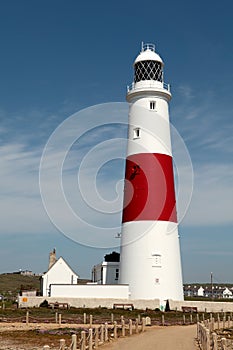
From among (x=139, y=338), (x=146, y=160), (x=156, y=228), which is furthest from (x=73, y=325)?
(x=146, y=160)

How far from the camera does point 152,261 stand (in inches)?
1481

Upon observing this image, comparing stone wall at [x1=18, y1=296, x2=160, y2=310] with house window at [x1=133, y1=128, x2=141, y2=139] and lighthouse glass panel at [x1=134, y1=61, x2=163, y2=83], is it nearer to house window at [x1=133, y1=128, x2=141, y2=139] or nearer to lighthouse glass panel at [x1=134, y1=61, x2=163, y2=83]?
house window at [x1=133, y1=128, x2=141, y2=139]

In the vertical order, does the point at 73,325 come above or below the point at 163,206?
below

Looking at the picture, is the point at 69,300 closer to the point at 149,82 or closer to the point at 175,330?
A: the point at 175,330

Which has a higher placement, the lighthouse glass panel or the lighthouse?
the lighthouse glass panel

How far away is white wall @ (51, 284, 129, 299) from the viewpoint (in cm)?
3925

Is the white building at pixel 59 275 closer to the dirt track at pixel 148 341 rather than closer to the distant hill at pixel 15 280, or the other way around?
the dirt track at pixel 148 341

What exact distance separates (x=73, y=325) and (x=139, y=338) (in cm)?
756

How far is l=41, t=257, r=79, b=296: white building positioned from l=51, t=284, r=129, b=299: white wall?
542 cm

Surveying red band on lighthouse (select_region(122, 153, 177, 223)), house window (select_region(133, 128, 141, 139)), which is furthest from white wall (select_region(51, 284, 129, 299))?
house window (select_region(133, 128, 141, 139))

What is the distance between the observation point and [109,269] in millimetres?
46906

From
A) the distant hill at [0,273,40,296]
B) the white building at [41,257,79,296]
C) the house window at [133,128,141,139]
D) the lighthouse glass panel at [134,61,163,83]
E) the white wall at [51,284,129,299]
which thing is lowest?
the white wall at [51,284,129,299]

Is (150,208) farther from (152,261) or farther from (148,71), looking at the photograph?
(148,71)

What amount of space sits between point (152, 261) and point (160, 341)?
15.5 m
